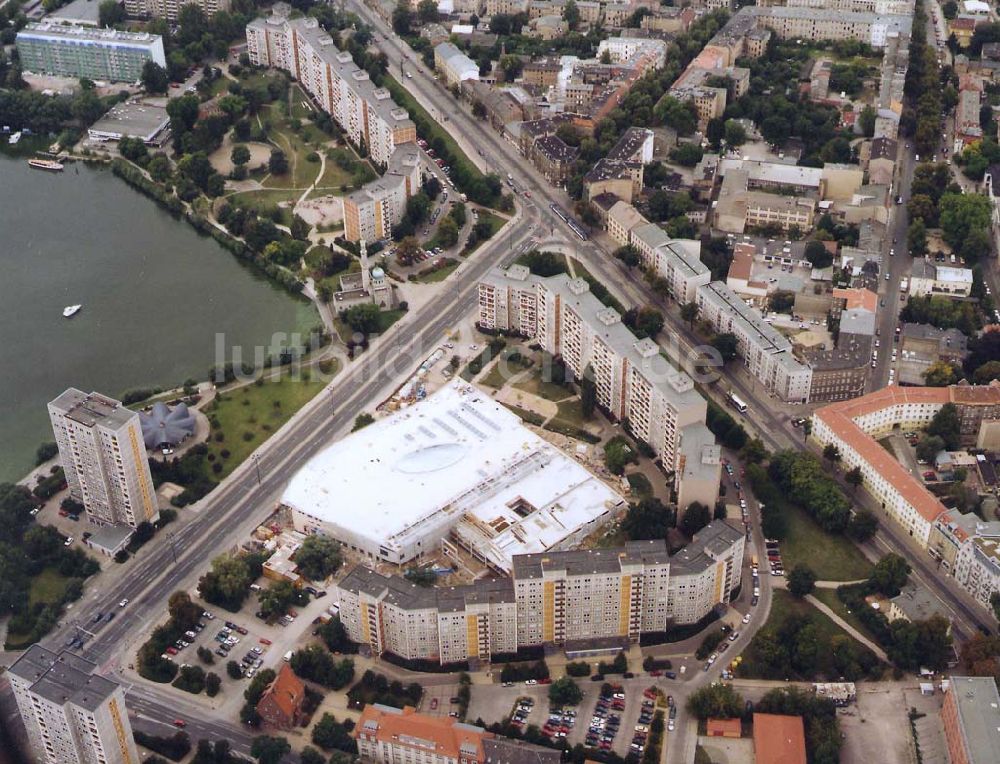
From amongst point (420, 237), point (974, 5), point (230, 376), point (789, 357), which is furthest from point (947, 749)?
point (974, 5)

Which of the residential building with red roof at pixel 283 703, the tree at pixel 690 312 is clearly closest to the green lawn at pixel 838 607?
the tree at pixel 690 312

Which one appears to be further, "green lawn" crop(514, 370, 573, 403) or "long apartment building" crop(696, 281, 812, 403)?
"green lawn" crop(514, 370, 573, 403)

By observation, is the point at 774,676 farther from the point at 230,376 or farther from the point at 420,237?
the point at 420,237

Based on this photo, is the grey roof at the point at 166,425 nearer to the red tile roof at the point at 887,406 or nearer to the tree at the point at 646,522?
the tree at the point at 646,522

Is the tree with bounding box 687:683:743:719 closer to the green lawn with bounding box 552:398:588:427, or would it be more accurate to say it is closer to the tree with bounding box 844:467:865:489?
the tree with bounding box 844:467:865:489

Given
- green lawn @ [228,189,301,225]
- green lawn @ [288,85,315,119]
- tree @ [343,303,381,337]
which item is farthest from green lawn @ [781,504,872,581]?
green lawn @ [288,85,315,119]

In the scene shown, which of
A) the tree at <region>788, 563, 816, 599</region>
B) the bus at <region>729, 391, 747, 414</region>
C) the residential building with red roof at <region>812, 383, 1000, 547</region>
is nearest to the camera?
the tree at <region>788, 563, 816, 599</region>
